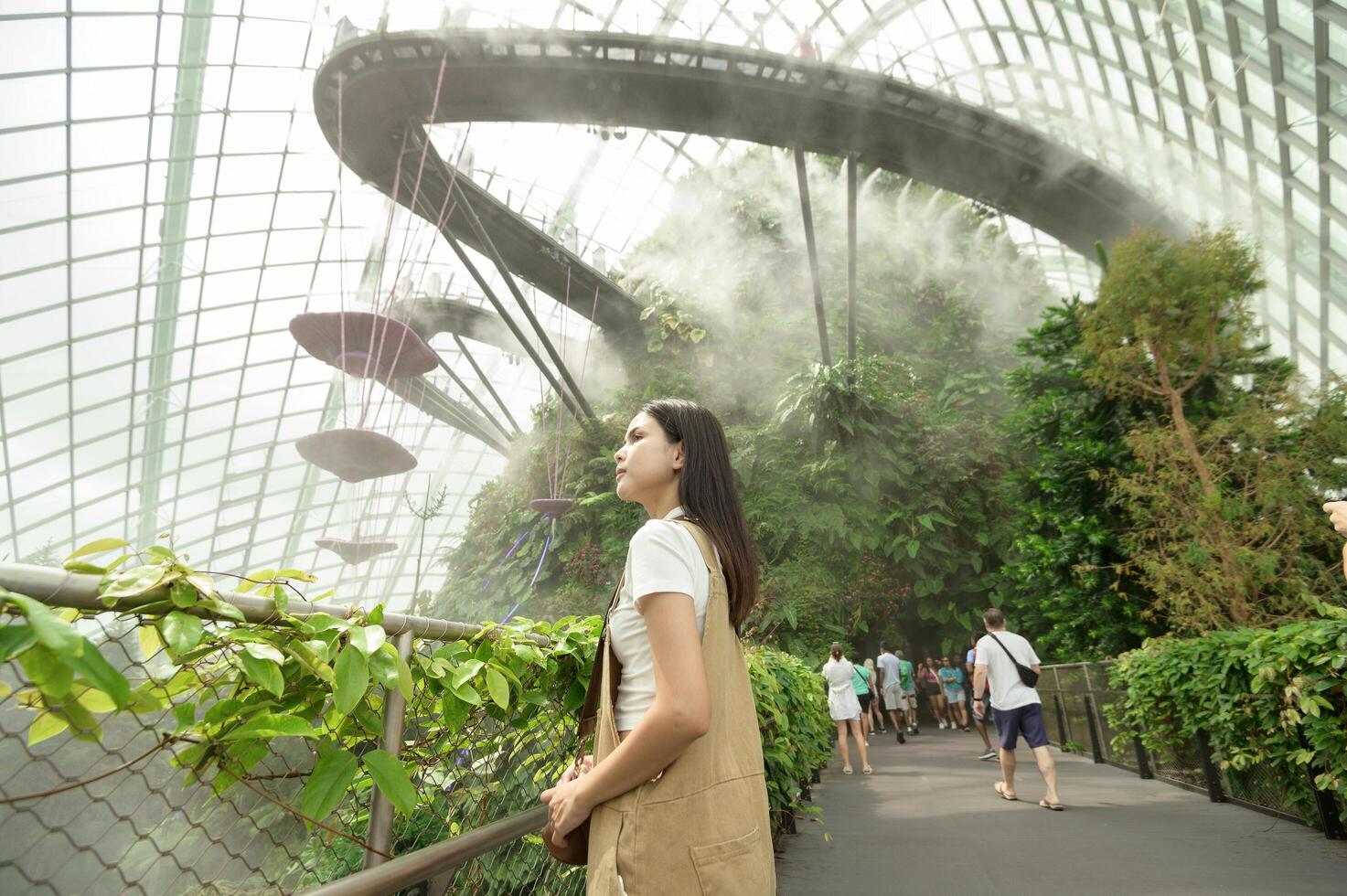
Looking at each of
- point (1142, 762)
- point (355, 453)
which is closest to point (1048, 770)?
point (1142, 762)

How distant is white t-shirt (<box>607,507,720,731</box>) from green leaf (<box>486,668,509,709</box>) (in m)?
0.24

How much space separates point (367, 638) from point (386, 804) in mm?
313

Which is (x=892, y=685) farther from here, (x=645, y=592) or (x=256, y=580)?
(x=256, y=580)

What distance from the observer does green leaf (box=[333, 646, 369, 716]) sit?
3.31 ft

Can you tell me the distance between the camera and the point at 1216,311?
9039 millimetres

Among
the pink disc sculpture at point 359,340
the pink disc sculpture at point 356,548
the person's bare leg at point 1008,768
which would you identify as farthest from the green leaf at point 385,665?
the pink disc sculpture at point 356,548

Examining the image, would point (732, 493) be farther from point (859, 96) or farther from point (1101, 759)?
point (859, 96)

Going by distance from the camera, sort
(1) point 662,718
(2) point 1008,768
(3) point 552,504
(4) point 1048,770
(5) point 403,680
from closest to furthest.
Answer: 1. (1) point 662,718
2. (5) point 403,680
3. (4) point 1048,770
4. (2) point 1008,768
5. (3) point 552,504

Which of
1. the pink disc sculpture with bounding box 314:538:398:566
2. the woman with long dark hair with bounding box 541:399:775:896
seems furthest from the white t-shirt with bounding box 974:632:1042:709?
the pink disc sculpture with bounding box 314:538:398:566

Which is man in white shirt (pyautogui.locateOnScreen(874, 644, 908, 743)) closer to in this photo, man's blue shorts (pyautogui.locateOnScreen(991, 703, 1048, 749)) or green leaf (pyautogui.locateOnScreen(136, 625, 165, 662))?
man's blue shorts (pyautogui.locateOnScreen(991, 703, 1048, 749))

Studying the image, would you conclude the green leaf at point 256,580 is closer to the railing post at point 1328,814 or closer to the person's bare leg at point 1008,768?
the railing post at point 1328,814

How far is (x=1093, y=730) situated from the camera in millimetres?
8570

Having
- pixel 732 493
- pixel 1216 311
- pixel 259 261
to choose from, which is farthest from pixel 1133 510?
pixel 259 261

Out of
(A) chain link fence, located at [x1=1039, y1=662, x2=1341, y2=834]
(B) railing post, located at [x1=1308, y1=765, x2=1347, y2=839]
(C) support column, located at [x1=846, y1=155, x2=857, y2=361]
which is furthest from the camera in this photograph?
(C) support column, located at [x1=846, y1=155, x2=857, y2=361]
